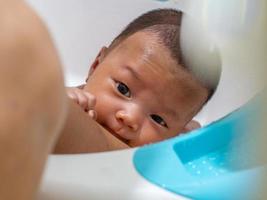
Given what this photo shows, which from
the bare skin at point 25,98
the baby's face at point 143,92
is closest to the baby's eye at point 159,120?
the baby's face at point 143,92

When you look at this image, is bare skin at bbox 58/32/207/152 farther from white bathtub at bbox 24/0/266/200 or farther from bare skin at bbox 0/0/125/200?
bare skin at bbox 0/0/125/200

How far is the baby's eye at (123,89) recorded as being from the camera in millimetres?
760

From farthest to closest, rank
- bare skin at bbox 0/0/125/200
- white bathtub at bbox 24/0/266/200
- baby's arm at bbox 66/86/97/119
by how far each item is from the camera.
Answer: baby's arm at bbox 66/86/97/119 < white bathtub at bbox 24/0/266/200 < bare skin at bbox 0/0/125/200

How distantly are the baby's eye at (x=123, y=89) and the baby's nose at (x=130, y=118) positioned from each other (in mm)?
29

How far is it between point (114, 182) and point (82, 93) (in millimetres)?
252

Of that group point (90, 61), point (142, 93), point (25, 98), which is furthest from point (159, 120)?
point (25, 98)

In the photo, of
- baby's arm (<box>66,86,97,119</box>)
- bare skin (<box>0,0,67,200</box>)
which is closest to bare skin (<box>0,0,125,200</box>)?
bare skin (<box>0,0,67,200</box>)

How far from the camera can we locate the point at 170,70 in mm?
782

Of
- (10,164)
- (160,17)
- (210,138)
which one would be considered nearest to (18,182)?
(10,164)

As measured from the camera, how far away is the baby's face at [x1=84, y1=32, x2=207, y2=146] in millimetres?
741

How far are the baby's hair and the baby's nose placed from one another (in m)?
0.09

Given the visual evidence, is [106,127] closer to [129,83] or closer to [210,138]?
[129,83]

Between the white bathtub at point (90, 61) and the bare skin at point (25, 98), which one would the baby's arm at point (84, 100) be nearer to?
the white bathtub at point (90, 61)

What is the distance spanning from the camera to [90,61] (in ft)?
3.43
